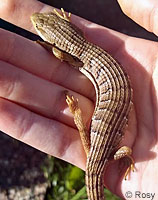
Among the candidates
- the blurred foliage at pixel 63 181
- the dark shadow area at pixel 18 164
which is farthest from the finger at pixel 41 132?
the dark shadow area at pixel 18 164

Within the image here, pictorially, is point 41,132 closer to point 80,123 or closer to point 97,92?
point 80,123

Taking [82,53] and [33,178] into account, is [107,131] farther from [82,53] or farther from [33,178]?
[33,178]

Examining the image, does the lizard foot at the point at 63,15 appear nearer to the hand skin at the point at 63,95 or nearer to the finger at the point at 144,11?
the hand skin at the point at 63,95

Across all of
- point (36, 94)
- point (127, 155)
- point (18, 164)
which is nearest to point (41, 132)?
point (36, 94)

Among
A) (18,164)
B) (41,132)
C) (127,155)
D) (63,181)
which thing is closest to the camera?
(41,132)

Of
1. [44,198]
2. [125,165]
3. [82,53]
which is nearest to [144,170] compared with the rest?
[125,165]

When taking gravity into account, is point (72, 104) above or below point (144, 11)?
below
